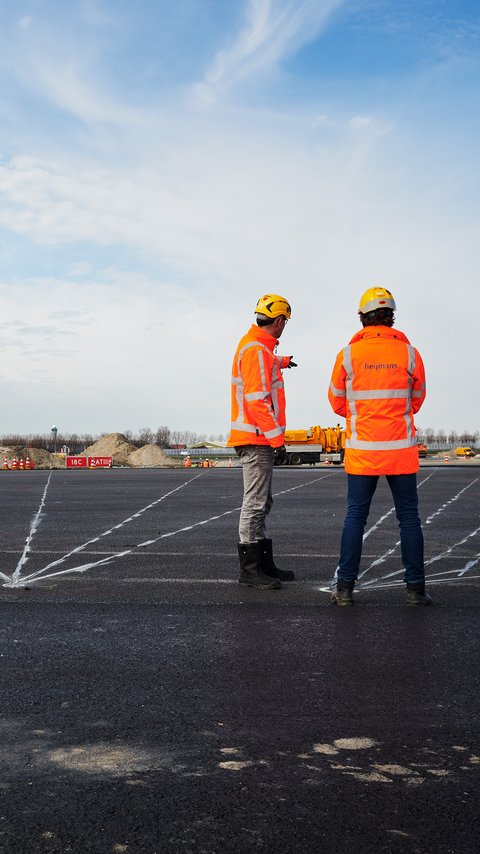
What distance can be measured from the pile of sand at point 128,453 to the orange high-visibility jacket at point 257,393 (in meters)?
48.4

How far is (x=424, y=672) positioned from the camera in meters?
3.92

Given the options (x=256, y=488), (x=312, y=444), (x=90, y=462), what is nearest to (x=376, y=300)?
(x=256, y=488)

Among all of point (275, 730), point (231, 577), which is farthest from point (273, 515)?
point (275, 730)

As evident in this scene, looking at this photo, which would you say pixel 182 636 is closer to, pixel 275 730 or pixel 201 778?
pixel 275 730

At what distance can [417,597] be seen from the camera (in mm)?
5598

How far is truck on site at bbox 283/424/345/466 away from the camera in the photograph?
54.2 metres

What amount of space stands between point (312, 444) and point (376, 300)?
48.8m

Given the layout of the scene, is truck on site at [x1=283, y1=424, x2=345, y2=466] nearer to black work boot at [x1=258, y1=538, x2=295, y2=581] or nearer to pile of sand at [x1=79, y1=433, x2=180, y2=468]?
pile of sand at [x1=79, y1=433, x2=180, y2=468]

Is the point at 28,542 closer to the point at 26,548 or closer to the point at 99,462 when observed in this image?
the point at 26,548

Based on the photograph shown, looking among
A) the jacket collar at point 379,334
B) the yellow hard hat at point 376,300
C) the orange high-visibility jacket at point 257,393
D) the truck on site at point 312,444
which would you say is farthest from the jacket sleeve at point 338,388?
the truck on site at point 312,444

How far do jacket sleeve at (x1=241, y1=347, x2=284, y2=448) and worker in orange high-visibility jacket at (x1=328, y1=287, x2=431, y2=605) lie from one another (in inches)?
32.6

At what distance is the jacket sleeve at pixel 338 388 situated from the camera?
594 centimetres

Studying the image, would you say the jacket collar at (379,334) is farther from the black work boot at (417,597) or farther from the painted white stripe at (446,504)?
the painted white stripe at (446,504)

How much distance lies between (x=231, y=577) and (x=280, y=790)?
168 inches
